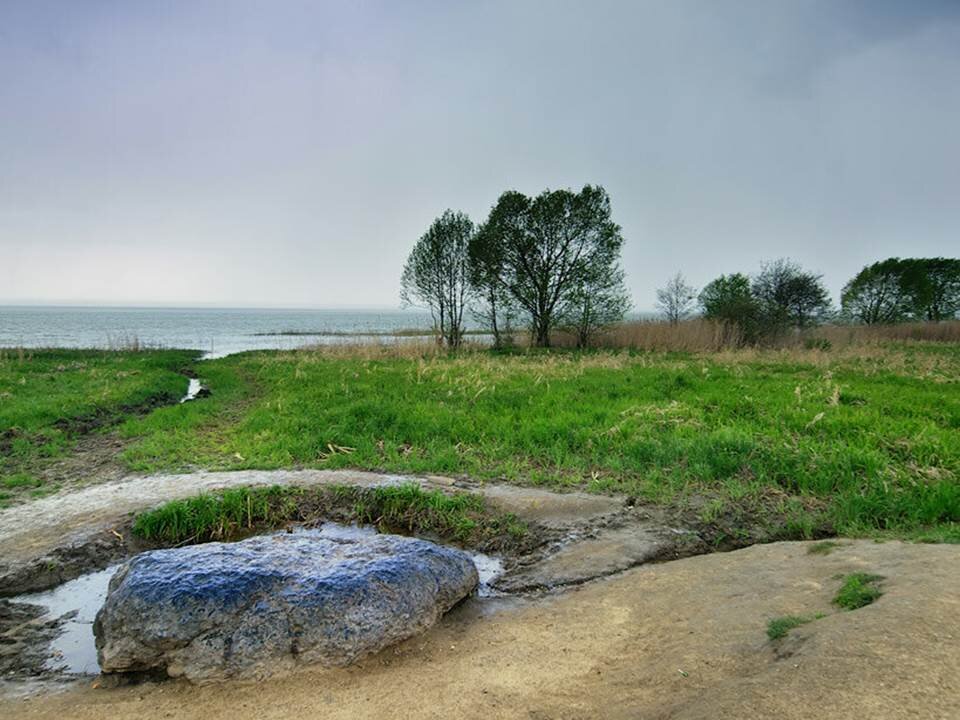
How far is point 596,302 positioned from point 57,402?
27.6 meters

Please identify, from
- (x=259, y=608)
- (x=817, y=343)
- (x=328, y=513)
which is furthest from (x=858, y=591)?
(x=817, y=343)

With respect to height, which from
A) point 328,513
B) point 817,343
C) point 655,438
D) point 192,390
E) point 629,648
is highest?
point 817,343

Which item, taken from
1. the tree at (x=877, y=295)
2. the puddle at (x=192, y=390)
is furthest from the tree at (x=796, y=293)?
the puddle at (x=192, y=390)

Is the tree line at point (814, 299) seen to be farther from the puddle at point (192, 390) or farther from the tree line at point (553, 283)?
the puddle at point (192, 390)

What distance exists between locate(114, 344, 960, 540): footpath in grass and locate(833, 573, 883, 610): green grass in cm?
205

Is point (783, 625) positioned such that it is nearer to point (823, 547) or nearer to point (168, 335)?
point (823, 547)

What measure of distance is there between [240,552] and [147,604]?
858mm

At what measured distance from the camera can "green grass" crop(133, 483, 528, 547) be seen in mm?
6824

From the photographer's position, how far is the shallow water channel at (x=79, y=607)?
438 cm

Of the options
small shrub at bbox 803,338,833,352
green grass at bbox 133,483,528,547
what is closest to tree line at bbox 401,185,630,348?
small shrub at bbox 803,338,833,352

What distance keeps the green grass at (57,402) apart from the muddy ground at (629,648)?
416cm

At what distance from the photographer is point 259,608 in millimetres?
4434

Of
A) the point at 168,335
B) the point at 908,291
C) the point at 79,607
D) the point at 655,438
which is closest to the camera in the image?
the point at 79,607

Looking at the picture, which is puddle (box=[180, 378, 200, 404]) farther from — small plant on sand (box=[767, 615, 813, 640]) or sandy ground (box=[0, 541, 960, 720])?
small plant on sand (box=[767, 615, 813, 640])
